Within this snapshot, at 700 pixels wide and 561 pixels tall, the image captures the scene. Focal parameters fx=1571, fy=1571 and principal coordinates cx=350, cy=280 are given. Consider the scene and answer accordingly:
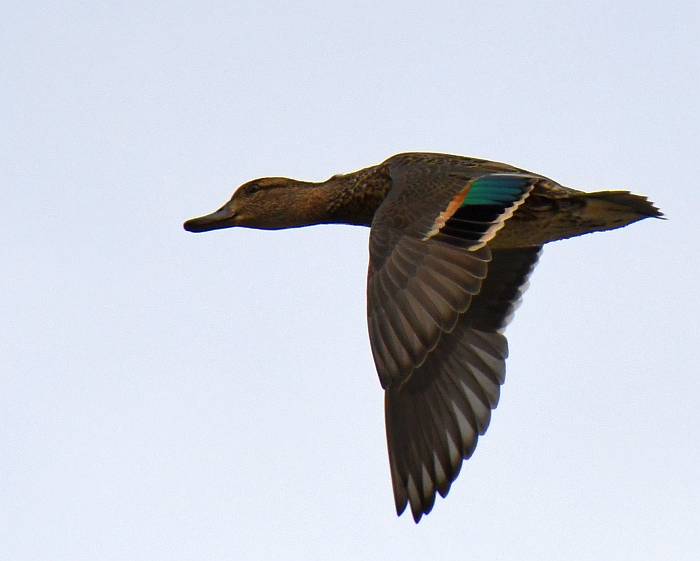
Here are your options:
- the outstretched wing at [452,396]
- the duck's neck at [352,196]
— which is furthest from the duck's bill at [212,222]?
the outstretched wing at [452,396]

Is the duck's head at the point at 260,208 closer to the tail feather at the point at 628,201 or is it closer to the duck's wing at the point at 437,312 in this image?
the duck's wing at the point at 437,312

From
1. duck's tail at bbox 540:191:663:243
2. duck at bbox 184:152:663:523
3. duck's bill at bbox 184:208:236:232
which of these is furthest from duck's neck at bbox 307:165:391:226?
duck's tail at bbox 540:191:663:243

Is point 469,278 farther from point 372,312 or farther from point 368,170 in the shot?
point 368,170

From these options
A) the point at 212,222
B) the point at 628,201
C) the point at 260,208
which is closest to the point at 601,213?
the point at 628,201

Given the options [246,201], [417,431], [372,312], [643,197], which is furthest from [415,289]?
[246,201]

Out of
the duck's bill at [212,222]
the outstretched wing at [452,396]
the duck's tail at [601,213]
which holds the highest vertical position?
the duck's bill at [212,222]
